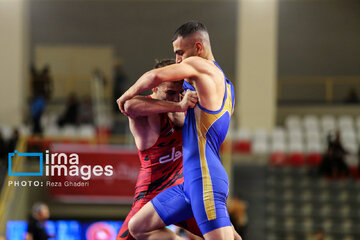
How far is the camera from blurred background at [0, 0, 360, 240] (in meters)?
11.6

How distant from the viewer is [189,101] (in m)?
3.95

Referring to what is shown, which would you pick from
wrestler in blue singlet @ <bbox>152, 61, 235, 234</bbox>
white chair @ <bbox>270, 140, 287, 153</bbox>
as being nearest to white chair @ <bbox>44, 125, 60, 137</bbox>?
white chair @ <bbox>270, 140, 287, 153</bbox>

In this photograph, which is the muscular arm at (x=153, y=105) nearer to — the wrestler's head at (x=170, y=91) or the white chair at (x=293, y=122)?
the wrestler's head at (x=170, y=91)

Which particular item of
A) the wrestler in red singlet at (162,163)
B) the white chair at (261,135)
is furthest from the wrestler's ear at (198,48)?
the white chair at (261,135)

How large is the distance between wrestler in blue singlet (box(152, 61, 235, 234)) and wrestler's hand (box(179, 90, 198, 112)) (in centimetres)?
5

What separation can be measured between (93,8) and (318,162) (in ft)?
30.7

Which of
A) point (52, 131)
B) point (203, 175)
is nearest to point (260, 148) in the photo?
point (52, 131)

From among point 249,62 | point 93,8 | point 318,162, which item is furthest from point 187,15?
point 318,162

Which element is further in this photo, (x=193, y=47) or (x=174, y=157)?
(x=174, y=157)

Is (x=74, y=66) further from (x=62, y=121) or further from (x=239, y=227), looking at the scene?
(x=239, y=227)

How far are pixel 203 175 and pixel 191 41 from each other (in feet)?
2.67

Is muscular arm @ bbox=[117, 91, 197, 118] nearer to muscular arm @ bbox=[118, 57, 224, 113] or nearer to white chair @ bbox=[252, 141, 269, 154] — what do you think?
muscular arm @ bbox=[118, 57, 224, 113]

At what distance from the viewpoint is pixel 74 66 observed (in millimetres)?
19328

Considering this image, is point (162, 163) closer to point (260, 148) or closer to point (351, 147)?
point (260, 148)
